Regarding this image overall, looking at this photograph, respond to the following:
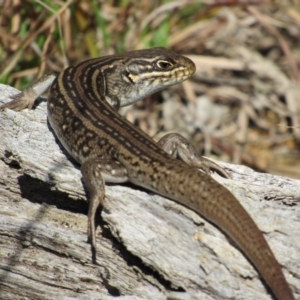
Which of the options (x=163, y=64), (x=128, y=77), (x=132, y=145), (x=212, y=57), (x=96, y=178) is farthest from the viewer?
(x=212, y=57)

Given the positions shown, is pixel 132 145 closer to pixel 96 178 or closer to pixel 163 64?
pixel 96 178

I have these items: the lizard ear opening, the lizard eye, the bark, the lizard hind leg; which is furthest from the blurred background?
the lizard hind leg

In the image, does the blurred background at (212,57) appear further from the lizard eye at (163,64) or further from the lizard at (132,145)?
the lizard eye at (163,64)

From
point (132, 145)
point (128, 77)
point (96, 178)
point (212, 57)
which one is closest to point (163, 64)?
point (128, 77)


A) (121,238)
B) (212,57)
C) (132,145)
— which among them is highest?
(212,57)

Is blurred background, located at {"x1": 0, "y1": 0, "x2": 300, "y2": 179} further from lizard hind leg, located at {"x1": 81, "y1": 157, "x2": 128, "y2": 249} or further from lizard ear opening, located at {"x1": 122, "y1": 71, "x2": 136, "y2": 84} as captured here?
lizard hind leg, located at {"x1": 81, "y1": 157, "x2": 128, "y2": 249}
